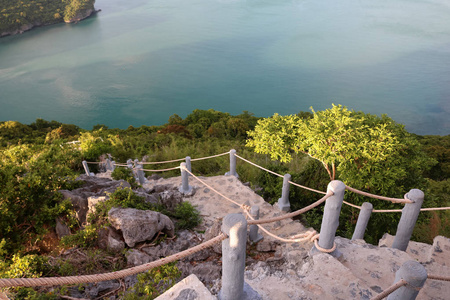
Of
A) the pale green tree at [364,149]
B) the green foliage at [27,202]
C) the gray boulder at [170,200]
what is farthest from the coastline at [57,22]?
the pale green tree at [364,149]

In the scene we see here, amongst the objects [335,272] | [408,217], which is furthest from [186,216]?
[408,217]

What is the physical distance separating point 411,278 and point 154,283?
3.01 meters

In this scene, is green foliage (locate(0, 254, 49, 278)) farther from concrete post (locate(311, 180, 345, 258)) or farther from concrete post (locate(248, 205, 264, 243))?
concrete post (locate(311, 180, 345, 258))

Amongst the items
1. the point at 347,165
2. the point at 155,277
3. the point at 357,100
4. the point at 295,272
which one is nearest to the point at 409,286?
the point at 295,272

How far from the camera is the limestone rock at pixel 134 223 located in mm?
4746

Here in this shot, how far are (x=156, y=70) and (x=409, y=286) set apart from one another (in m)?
59.0

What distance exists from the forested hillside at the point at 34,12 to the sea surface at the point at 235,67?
2684 millimetres

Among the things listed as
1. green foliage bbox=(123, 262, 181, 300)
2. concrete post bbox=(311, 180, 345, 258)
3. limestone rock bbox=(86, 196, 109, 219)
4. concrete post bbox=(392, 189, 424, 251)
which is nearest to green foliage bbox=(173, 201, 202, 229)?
limestone rock bbox=(86, 196, 109, 219)

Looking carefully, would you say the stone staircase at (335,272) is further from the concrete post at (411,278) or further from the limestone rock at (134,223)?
the limestone rock at (134,223)

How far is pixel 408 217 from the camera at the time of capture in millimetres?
3926

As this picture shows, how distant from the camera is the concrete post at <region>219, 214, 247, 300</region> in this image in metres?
2.26

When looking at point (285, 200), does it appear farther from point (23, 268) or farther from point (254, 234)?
point (23, 268)

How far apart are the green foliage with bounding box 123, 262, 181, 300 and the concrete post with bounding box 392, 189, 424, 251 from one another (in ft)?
10.8

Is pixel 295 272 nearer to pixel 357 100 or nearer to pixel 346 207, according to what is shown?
pixel 346 207
